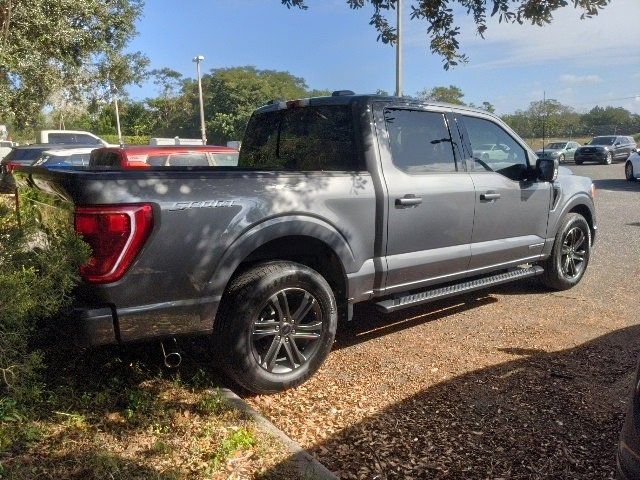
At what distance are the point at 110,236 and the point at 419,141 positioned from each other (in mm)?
2586

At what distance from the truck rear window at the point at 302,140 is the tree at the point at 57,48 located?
8627 millimetres

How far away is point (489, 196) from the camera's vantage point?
5148mm

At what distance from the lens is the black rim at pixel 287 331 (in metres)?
3.79

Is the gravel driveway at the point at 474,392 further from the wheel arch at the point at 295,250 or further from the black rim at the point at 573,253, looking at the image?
the wheel arch at the point at 295,250

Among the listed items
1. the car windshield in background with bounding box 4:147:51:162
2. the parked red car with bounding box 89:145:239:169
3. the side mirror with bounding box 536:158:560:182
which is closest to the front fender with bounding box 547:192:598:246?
the side mirror with bounding box 536:158:560:182

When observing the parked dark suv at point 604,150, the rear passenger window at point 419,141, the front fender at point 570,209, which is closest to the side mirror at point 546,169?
the front fender at point 570,209

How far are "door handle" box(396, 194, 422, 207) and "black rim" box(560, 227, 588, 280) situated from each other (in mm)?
2472

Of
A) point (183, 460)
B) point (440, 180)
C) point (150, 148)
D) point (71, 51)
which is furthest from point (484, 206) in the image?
point (71, 51)

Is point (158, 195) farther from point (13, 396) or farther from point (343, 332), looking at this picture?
point (343, 332)

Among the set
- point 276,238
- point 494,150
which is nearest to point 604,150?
point 494,150

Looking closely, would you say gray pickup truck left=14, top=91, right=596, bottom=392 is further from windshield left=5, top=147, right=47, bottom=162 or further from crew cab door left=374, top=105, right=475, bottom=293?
windshield left=5, top=147, right=47, bottom=162

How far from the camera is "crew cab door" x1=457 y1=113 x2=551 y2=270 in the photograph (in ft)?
16.9

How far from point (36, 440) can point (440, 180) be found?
3268mm

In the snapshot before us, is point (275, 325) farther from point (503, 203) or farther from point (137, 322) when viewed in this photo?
point (503, 203)
